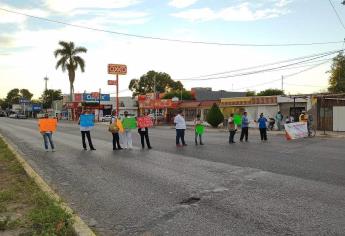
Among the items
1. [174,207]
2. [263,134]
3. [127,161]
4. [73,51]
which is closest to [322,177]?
→ [174,207]

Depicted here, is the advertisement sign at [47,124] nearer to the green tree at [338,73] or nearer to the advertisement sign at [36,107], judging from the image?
the green tree at [338,73]

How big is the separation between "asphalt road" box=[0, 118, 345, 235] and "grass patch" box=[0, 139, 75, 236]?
538 millimetres

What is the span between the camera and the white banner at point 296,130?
2598 centimetres

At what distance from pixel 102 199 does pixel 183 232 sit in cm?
278

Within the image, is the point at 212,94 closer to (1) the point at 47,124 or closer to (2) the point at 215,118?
(2) the point at 215,118

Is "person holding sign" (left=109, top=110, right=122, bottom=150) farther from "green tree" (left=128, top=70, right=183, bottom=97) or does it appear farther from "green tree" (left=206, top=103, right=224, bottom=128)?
"green tree" (left=128, top=70, right=183, bottom=97)

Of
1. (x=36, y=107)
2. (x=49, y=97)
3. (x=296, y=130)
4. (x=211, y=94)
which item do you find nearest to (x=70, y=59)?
(x=211, y=94)

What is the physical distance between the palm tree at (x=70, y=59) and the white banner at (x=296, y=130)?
2031 inches

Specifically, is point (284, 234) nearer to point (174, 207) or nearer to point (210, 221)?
point (210, 221)

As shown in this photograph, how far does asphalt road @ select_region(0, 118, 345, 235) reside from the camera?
254 inches

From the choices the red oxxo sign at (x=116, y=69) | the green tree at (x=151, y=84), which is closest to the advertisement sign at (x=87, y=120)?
the red oxxo sign at (x=116, y=69)

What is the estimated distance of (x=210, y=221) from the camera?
6664 mm

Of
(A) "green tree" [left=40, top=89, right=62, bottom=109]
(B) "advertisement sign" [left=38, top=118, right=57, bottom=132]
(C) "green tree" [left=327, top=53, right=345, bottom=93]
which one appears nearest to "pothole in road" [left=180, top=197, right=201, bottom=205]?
(B) "advertisement sign" [left=38, top=118, right=57, bottom=132]

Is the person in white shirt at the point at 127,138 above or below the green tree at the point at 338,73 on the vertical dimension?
below
